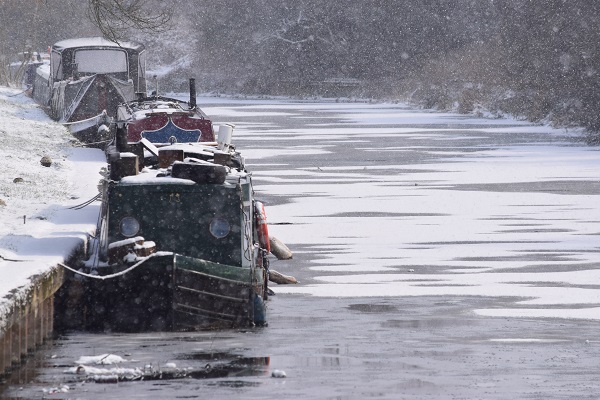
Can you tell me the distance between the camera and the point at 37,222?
17.5 meters

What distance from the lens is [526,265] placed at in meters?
17.6

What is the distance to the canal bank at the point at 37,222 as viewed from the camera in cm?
1179

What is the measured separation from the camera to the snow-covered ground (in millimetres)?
13719

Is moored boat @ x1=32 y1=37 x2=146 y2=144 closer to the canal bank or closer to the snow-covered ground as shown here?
the snow-covered ground

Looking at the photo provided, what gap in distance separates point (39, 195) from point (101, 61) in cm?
2110

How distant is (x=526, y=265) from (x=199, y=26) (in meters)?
82.0

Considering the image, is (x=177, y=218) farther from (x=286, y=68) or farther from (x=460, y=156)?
(x=286, y=68)

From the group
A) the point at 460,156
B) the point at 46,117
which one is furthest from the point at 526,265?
the point at 46,117

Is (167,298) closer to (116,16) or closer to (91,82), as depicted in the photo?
(116,16)

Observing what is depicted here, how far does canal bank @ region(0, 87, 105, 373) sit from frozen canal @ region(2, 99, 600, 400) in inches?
14.4

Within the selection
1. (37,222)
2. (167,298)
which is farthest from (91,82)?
(167,298)

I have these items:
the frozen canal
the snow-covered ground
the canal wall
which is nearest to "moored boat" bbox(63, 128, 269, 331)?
the frozen canal

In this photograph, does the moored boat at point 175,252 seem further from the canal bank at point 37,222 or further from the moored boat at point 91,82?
the moored boat at point 91,82

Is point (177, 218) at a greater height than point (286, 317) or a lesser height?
greater
